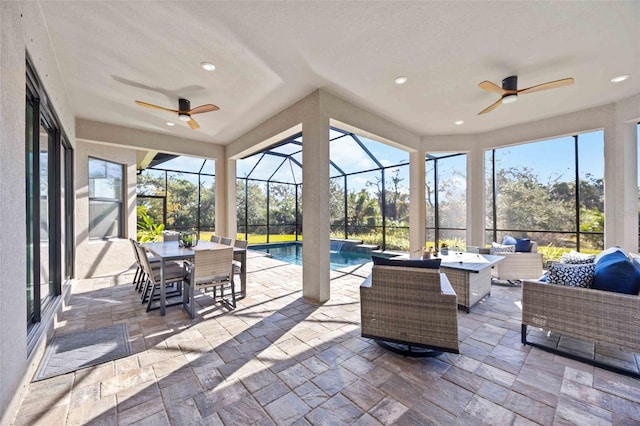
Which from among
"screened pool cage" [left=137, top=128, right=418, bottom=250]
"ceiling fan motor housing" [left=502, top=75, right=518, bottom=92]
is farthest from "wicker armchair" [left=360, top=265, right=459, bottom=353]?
"screened pool cage" [left=137, top=128, right=418, bottom=250]

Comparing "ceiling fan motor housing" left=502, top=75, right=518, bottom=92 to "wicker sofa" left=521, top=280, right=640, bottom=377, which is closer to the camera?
"wicker sofa" left=521, top=280, right=640, bottom=377

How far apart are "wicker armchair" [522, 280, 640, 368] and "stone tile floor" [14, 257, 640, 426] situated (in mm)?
259

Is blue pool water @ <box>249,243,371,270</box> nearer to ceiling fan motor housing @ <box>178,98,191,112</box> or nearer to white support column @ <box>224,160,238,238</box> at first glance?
white support column @ <box>224,160,238,238</box>

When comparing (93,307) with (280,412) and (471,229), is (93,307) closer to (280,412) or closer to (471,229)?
(280,412)

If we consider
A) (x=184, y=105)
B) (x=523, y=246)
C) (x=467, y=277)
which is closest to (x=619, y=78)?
(x=523, y=246)

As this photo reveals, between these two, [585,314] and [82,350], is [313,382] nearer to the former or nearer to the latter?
[82,350]

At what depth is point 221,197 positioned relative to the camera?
6672 millimetres

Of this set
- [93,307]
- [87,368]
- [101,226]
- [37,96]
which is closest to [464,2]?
[37,96]

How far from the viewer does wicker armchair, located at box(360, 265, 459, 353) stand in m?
2.19

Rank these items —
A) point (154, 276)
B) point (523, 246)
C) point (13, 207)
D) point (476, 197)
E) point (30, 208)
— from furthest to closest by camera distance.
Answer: point (476, 197)
point (523, 246)
point (154, 276)
point (30, 208)
point (13, 207)

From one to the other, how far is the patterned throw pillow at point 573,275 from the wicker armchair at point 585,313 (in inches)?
5.2

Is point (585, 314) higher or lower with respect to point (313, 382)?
higher

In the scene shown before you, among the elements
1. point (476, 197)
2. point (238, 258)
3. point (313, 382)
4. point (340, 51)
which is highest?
point (340, 51)

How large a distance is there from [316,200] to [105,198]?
4.87 m
